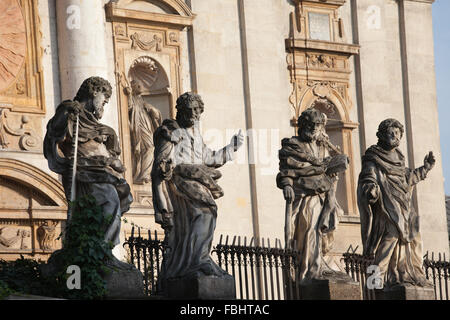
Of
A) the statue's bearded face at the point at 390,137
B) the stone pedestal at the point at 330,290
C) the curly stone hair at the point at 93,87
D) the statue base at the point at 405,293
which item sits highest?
the curly stone hair at the point at 93,87

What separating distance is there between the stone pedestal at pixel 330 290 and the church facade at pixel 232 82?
21.0 feet

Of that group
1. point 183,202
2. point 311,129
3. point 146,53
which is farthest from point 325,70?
point 183,202

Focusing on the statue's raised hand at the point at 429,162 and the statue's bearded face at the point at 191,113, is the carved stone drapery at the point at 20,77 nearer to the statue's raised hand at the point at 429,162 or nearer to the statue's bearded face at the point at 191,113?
the statue's raised hand at the point at 429,162

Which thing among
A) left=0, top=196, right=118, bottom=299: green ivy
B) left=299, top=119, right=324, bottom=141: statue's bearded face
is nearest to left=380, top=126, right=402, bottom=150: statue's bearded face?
left=299, top=119, right=324, bottom=141: statue's bearded face

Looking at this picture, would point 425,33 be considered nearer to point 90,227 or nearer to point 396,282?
point 396,282

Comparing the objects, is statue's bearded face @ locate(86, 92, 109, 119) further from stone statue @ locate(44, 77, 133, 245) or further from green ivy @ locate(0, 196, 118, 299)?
green ivy @ locate(0, 196, 118, 299)

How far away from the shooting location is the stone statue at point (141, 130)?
86.2 feet

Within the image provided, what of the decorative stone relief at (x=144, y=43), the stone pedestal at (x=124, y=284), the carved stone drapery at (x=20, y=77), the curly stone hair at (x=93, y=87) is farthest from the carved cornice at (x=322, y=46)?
the stone pedestal at (x=124, y=284)

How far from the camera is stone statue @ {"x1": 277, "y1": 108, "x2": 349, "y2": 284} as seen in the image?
19.0 metres

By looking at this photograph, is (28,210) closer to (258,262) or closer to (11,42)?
(11,42)

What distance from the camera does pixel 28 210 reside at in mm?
24141

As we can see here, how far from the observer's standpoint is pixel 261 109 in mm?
28156

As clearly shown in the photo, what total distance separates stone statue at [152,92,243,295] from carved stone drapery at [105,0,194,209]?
8815 millimetres

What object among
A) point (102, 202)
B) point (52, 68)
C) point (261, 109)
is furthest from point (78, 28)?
point (102, 202)
